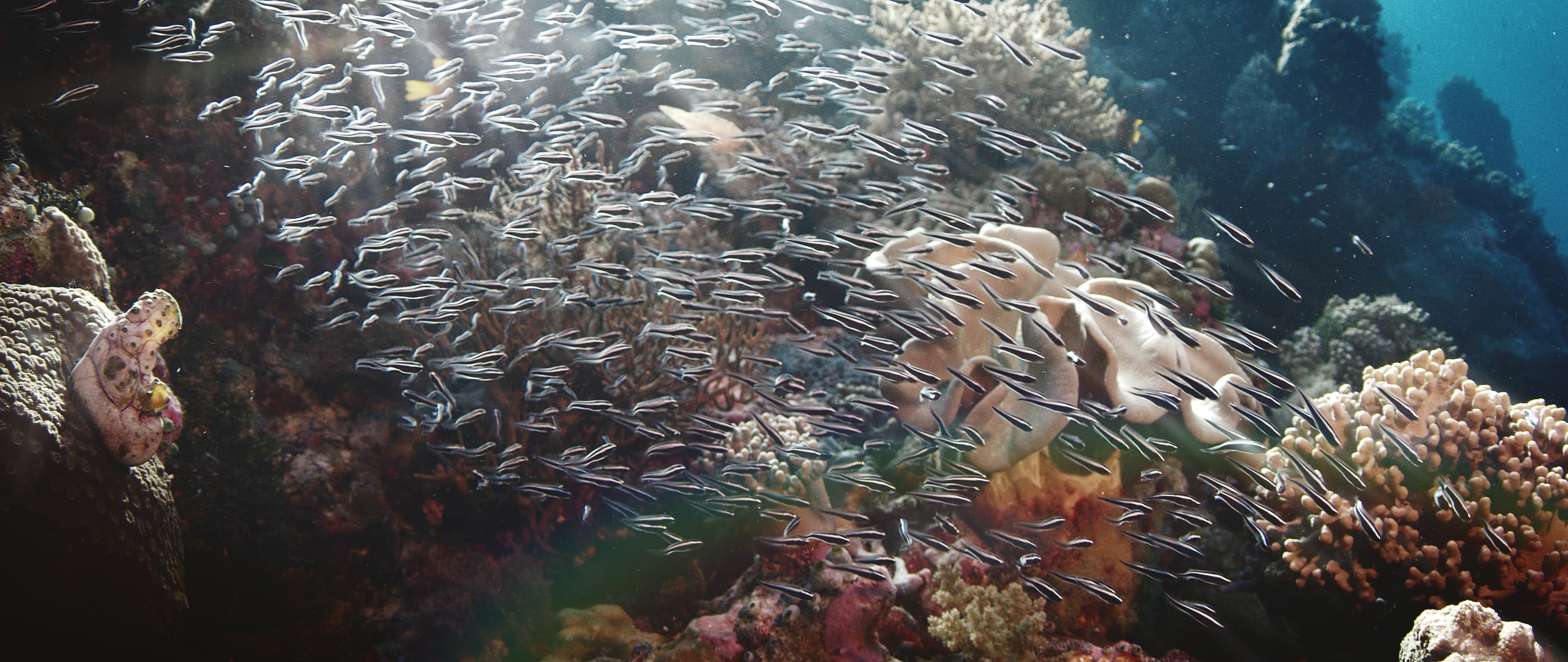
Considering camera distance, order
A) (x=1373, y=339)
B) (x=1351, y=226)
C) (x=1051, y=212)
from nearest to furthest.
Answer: (x=1051, y=212) < (x=1373, y=339) < (x=1351, y=226)

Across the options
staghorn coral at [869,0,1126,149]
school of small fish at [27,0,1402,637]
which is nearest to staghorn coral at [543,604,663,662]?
school of small fish at [27,0,1402,637]

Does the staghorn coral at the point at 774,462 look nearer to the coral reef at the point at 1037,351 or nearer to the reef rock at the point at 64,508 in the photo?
the coral reef at the point at 1037,351

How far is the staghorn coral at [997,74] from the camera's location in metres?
7.96

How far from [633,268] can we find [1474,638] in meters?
5.69

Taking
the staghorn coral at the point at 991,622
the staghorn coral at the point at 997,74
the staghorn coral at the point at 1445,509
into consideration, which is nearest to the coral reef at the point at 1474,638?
the staghorn coral at the point at 1445,509

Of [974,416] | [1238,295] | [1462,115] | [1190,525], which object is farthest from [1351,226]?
[1462,115]

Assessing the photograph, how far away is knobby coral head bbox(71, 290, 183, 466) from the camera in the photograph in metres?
3.43

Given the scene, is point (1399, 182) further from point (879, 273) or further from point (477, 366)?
point (477, 366)

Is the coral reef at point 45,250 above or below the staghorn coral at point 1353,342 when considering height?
below

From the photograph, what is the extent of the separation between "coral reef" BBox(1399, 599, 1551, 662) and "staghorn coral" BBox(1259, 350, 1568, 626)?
1.77 feet

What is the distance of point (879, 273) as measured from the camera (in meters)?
5.07

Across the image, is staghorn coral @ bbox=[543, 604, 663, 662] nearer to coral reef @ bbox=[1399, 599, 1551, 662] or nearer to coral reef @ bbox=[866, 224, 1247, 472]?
coral reef @ bbox=[866, 224, 1247, 472]

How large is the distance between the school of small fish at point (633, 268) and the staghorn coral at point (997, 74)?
4.20 feet

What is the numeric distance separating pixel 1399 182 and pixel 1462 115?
84.5 ft
